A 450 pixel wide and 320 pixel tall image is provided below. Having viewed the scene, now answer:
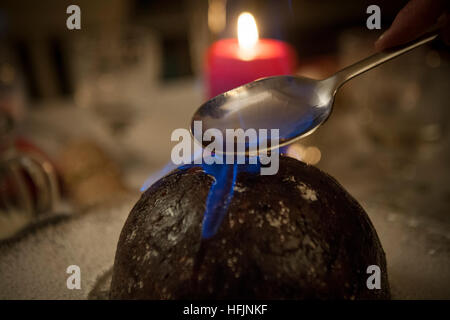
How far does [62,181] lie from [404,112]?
1.24 metres

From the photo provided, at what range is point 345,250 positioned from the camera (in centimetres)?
71

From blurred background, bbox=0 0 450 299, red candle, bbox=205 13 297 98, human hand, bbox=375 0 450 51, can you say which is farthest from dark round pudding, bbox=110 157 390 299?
red candle, bbox=205 13 297 98

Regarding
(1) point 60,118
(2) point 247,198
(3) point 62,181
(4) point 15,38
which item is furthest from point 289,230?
(4) point 15,38

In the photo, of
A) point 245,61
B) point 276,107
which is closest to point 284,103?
point 276,107

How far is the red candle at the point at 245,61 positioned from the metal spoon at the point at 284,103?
588 mm

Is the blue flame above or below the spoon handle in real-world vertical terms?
below

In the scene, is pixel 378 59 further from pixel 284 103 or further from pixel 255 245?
pixel 255 245

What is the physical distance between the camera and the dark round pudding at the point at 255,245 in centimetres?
67

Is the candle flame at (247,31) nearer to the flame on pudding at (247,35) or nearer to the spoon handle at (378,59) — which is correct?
the flame on pudding at (247,35)

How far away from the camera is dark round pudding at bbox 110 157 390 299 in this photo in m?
0.67

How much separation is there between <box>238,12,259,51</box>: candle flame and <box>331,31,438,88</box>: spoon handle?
2.11 feet

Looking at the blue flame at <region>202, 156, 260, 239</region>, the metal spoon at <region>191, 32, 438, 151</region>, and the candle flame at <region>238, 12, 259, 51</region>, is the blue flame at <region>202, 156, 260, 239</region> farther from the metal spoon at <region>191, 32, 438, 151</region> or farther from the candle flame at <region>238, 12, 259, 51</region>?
the candle flame at <region>238, 12, 259, 51</region>

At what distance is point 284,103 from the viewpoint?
781 millimetres
